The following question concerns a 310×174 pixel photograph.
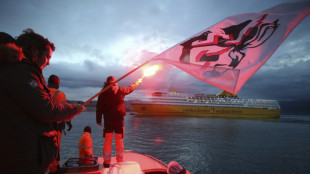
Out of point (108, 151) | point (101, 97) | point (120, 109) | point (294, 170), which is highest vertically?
point (101, 97)

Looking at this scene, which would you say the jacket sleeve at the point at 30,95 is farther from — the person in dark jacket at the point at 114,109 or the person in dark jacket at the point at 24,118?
the person in dark jacket at the point at 114,109

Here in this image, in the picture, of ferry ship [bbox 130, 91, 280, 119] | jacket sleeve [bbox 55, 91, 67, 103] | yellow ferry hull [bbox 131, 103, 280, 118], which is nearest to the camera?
jacket sleeve [bbox 55, 91, 67, 103]

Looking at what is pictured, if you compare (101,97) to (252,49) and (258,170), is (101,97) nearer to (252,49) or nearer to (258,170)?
(252,49)

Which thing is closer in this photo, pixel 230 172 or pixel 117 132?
pixel 117 132

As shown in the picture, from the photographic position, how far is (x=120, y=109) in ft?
10.4

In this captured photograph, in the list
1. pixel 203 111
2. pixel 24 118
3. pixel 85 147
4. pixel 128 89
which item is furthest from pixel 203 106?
pixel 24 118

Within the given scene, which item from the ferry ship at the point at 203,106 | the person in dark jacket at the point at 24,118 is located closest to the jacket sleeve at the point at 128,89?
the person in dark jacket at the point at 24,118

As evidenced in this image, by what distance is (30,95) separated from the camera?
95 centimetres

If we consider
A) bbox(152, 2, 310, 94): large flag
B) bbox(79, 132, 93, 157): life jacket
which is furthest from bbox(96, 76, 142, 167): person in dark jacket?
bbox(152, 2, 310, 94): large flag

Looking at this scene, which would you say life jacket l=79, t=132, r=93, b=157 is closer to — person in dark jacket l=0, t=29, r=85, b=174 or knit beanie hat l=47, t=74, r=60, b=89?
knit beanie hat l=47, t=74, r=60, b=89

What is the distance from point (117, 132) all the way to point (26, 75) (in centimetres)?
235

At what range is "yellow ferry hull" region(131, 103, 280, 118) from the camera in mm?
39562

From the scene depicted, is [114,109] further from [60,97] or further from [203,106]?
[203,106]

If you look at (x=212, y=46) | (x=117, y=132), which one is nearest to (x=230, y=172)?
(x=117, y=132)
